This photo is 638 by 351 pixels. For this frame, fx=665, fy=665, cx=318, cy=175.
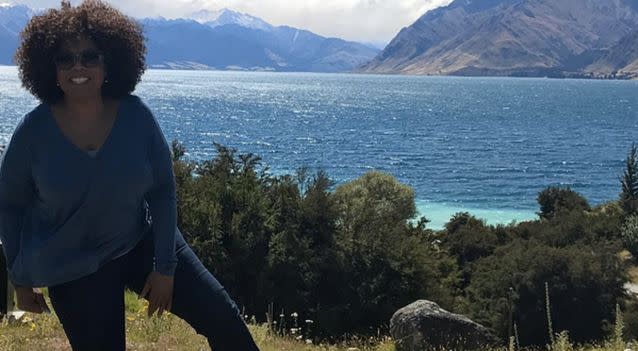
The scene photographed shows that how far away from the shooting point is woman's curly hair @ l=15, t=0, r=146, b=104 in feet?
10.4

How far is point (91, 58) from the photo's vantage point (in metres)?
3.17

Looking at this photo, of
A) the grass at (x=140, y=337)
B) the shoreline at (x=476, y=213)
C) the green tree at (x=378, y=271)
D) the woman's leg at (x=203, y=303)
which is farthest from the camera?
the shoreline at (x=476, y=213)

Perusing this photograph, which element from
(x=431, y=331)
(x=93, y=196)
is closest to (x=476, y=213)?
(x=431, y=331)

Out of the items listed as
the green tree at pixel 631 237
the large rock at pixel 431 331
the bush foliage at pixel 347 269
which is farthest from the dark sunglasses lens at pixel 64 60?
the green tree at pixel 631 237

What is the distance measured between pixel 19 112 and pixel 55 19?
10071cm

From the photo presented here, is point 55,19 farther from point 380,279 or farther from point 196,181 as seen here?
point 196,181

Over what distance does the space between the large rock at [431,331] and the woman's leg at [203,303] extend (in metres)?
7.03

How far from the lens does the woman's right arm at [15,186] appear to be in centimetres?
301

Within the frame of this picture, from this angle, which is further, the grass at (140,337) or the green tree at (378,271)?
the green tree at (378,271)

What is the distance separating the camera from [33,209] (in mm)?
3105

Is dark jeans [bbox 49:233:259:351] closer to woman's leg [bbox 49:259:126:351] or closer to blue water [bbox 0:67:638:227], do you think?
woman's leg [bbox 49:259:126:351]

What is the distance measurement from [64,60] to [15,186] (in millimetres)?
634

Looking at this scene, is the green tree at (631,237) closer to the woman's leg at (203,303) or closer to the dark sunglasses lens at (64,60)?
the woman's leg at (203,303)

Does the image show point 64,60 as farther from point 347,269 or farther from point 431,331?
point 347,269
